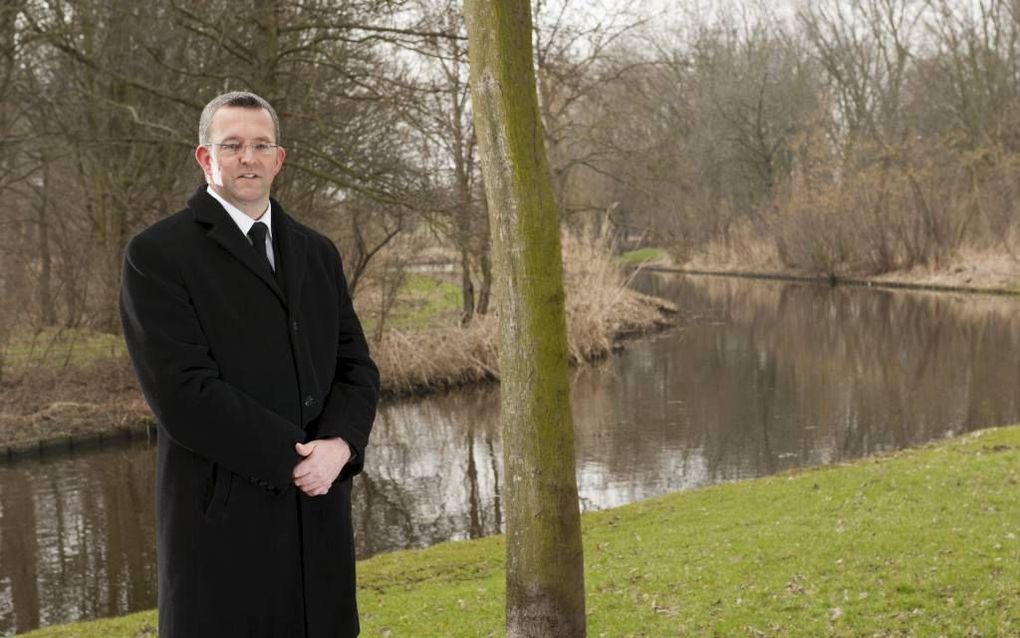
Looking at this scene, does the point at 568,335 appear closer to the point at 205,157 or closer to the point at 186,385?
the point at 205,157

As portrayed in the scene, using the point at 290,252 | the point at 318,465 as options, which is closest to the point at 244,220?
the point at 290,252

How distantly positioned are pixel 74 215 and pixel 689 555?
17.5m

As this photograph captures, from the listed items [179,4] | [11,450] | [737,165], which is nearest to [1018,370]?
[179,4]

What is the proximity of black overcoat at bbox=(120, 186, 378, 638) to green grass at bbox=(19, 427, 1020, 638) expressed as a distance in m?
3.01

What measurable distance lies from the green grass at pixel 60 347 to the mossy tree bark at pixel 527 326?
15.1 meters

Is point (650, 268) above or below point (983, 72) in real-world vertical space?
below

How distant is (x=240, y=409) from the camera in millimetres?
2615

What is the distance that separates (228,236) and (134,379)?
→ 15.5m

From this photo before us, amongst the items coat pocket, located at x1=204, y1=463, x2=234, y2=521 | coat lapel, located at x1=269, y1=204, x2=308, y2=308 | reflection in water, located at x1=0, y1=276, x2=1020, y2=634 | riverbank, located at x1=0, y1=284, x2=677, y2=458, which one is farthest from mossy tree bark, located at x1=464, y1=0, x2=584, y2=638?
riverbank, located at x1=0, y1=284, x2=677, y2=458

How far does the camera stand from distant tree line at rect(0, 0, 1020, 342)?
49.7 feet

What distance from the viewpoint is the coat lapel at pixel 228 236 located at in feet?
9.09

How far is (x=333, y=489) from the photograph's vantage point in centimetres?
289

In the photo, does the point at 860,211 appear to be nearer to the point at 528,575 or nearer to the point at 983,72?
the point at 983,72

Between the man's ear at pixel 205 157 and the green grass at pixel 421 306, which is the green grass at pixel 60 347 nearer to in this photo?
the green grass at pixel 421 306
